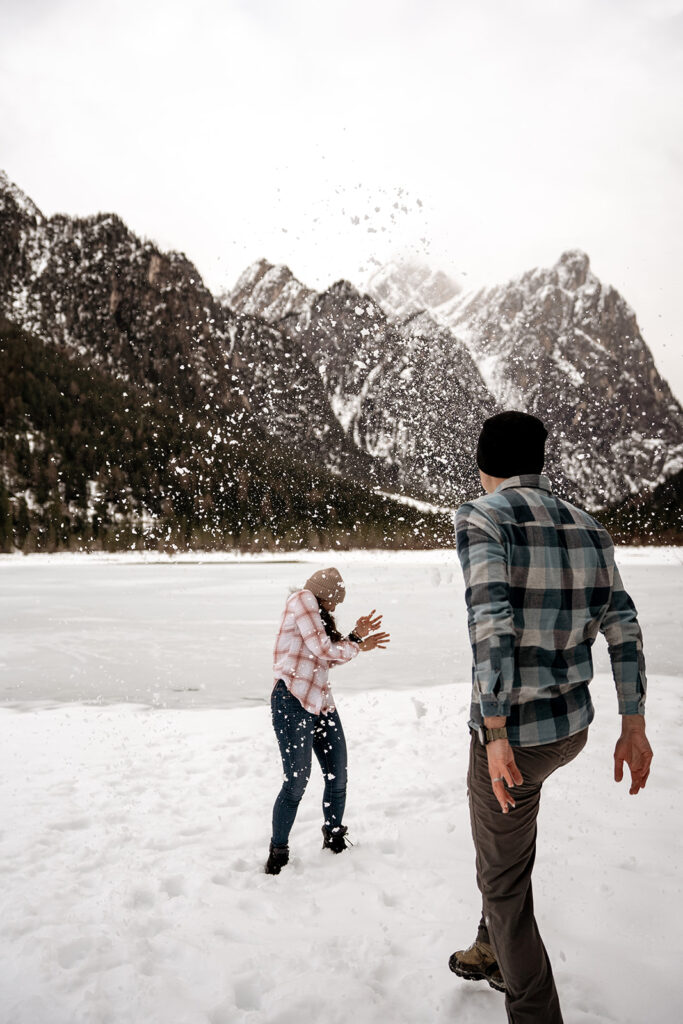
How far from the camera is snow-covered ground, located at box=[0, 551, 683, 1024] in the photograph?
2.41 meters

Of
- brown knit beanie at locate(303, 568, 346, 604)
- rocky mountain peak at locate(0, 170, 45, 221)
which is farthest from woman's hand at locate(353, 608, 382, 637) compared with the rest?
rocky mountain peak at locate(0, 170, 45, 221)

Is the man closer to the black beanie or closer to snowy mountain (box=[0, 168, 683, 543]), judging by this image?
the black beanie

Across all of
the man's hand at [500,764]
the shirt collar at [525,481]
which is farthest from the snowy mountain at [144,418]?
the man's hand at [500,764]

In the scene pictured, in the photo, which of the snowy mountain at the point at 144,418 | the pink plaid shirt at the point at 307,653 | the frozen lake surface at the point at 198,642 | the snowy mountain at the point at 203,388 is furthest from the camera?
the snowy mountain at the point at 203,388

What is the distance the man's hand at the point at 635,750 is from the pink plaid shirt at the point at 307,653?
138cm

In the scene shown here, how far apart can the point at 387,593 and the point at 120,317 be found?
5487 inches

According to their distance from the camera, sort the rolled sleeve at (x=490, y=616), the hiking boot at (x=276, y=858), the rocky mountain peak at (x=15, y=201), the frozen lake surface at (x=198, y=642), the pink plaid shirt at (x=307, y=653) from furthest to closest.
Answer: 1. the rocky mountain peak at (x=15, y=201)
2. the frozen lake surface at (x=198, y=642)
3. the hiking boot at (x=276, y=858)
4. the pink plaid shirt at (x=307, y=653)
5. the rolled sleeve at (x=490, y=616)

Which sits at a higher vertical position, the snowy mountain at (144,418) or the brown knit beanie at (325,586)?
the snowy mountain at (144,418)

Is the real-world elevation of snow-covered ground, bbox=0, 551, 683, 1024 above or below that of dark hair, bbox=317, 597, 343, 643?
below

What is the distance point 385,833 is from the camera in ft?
12.3

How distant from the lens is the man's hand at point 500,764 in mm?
1766

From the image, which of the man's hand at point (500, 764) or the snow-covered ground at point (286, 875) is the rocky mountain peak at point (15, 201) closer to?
the snow-covered ground at point (286, 875)

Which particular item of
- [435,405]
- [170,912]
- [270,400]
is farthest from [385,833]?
[435,405]

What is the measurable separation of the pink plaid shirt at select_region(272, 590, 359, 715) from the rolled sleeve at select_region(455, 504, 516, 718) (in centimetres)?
141
